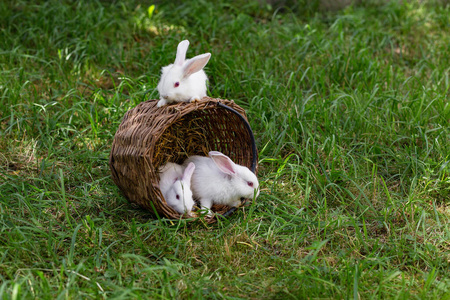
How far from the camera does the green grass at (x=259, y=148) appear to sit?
2.72 meters

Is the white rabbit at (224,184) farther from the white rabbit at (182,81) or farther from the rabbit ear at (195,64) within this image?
the rabbit ear at (195,64)

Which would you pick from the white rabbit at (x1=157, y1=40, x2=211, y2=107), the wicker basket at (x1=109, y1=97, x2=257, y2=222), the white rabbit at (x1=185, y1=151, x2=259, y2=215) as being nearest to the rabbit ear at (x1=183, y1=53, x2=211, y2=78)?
the white rabbit at (x1=157, y1=40, x2=211, y2=107)

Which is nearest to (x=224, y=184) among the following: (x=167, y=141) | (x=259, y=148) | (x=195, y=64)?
(x=167, y=141)

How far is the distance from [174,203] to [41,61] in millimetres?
2484

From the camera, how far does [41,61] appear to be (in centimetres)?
496

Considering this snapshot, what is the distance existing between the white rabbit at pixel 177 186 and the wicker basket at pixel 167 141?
0.07 metres

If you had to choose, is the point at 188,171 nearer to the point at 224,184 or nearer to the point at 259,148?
the point at 224,184

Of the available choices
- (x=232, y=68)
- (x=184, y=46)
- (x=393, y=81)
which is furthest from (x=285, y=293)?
(x=393, y=81)

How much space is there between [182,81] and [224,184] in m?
0.75

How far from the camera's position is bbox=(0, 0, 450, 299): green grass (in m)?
2.72

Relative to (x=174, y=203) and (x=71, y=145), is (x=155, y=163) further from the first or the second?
(x=71, y=145)

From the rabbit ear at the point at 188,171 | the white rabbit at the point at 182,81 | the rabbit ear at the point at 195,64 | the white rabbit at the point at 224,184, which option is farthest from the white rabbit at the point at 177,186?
the rabbit ear at the point at 195,64

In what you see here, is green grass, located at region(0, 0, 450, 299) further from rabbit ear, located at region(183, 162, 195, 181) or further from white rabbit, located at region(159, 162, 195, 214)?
rabbit ear, located at region(183, 162, 195, 181)

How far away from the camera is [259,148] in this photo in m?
4.09
